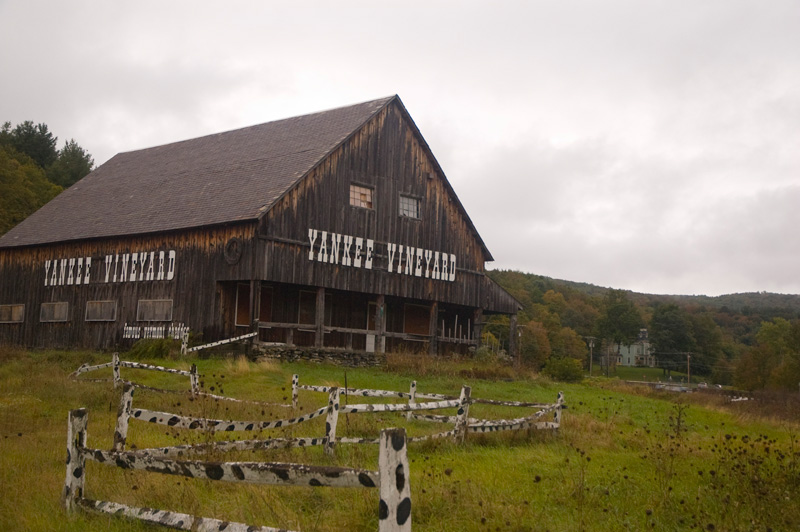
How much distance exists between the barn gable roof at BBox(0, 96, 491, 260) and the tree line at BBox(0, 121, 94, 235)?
1329cm

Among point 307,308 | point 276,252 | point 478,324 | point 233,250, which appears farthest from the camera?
point 478,324

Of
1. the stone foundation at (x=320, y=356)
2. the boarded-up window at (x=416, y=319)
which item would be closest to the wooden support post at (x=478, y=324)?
the boarded-up window at (x=416, y=319)

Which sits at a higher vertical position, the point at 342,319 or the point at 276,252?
the point at 276,252

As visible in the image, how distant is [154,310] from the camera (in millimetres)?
29953

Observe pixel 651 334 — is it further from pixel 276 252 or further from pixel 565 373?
pixel 276 252

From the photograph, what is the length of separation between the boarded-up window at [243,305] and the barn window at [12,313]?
12.2 metres

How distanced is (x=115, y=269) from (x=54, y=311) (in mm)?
4469

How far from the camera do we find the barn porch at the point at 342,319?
28.5 meters

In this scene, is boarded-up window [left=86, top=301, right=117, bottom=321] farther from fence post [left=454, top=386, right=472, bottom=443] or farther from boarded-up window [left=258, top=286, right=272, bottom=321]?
fence post [left=454, top=386, right=472, bottom=443]

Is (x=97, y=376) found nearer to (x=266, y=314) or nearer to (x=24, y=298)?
(x=266, y=314)

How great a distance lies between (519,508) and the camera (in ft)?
26.1

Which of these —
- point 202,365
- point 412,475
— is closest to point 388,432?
point 412,475

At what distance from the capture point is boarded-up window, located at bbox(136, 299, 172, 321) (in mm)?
29531

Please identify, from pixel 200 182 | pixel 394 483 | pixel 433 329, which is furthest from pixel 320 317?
pixel 394 483
